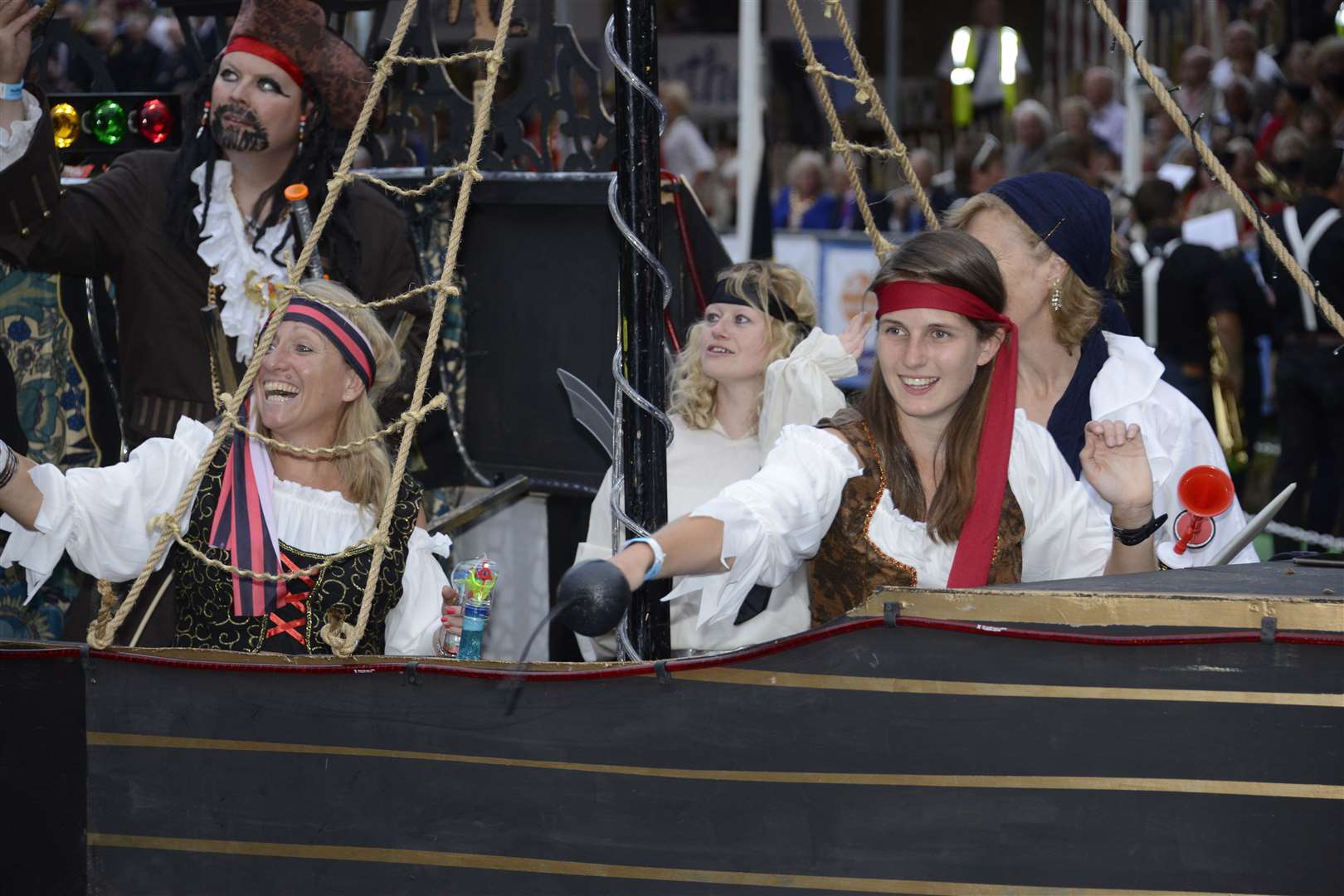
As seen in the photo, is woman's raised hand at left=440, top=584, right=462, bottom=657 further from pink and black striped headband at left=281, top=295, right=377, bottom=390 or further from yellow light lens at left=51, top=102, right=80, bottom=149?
yellow light lens at left=51, top=102, right=80, bottom=149

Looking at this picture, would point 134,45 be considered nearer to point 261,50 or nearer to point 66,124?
point 66,124

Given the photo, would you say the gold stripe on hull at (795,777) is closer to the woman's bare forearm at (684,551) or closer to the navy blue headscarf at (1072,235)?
the woman's bare forearm at (684,551)

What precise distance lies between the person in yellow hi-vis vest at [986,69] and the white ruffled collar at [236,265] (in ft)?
26.6

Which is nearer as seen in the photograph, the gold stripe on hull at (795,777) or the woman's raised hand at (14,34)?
the gold stripe on hull at (795,777)

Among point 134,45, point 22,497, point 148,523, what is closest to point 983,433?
point 148,523

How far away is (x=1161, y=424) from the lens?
3.29 meters

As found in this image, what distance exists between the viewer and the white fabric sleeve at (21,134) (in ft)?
10.5

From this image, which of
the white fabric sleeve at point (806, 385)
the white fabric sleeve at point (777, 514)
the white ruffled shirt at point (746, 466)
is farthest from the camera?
the white fabric sleeve at point (806, 385)

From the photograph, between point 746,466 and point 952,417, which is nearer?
point 952,417

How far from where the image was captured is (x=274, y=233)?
3.96 meters

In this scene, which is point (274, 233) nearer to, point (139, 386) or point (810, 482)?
point (139, 386)

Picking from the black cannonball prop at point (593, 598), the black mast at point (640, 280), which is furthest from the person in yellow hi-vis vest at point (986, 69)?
the black cannonball prop at point (593, 598)

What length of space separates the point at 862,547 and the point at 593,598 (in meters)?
0.81

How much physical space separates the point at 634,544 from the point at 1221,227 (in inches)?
237
